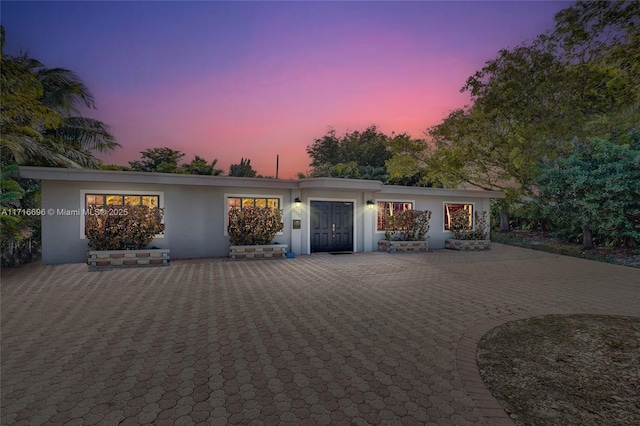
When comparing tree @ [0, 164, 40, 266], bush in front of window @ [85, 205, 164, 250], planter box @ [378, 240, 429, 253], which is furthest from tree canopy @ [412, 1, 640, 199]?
tree @ [0, 164, 40, 266]

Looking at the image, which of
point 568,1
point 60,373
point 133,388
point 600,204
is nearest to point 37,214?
point 60,373

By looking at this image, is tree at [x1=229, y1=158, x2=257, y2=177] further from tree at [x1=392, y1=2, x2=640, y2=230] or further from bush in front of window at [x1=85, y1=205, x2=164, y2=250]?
bush in front of window at [x1=85, y1=205, x2=164, y2=250]

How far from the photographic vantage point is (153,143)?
2161 centimetres

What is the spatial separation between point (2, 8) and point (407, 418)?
38.3 ft

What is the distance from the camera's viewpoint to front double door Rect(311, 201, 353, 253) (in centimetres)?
1209

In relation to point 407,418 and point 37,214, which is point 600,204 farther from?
point 37,214

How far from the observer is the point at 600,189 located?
1190cm

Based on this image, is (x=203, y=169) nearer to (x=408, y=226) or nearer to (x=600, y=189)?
(x=408, y=226)

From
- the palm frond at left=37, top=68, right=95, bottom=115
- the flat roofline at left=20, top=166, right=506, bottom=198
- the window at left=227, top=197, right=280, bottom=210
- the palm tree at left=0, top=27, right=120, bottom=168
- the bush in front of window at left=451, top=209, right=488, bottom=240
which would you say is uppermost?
the palm frond at left=37, top=68, right=95, bottom=115

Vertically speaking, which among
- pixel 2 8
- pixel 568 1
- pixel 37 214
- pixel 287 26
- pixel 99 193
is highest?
pixel 287 26

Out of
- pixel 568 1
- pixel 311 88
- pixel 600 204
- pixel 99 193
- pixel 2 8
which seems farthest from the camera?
pixel 311 88

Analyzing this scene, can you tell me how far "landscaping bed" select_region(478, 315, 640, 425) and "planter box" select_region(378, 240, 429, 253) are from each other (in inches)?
299

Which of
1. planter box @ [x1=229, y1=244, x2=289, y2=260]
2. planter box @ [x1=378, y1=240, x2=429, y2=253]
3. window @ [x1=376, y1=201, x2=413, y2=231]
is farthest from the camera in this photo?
window @ [x1=376, y1=201, x2=413, y2=231]

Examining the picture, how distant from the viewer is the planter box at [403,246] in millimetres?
12297
